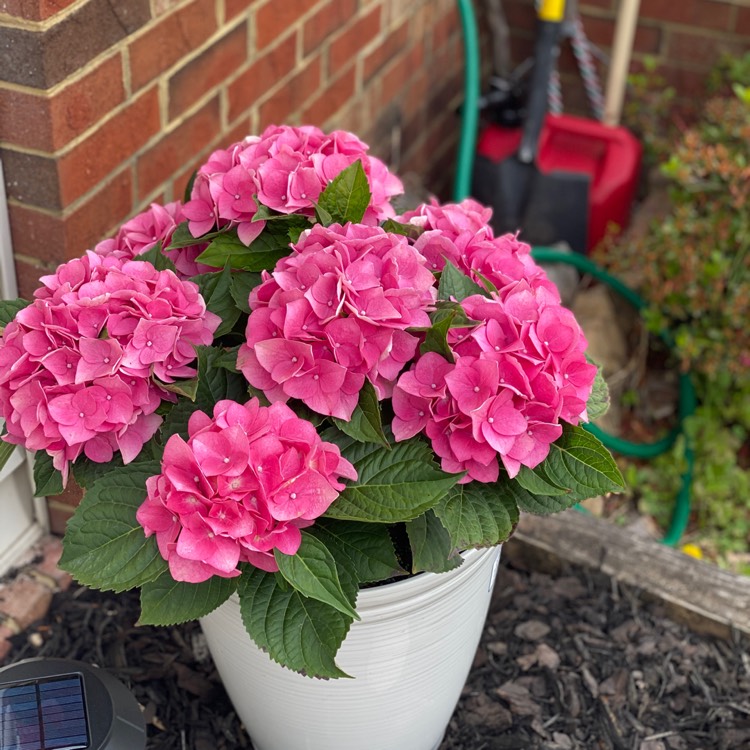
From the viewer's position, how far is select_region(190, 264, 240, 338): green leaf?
1.25 meters

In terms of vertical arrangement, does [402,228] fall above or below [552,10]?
above

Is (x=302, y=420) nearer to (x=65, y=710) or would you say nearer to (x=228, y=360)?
(x=228, y=360)

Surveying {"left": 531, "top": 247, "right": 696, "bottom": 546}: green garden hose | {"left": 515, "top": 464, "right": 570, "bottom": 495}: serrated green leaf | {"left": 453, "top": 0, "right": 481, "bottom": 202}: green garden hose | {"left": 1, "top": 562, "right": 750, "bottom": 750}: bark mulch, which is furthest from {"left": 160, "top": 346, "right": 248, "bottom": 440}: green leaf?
{"left": 453, "top": 0, "right": 481, "bottom": 202}: green garden hose

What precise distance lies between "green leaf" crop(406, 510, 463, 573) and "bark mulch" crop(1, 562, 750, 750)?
23.2 inches

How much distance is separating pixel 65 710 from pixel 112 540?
33 centimetres

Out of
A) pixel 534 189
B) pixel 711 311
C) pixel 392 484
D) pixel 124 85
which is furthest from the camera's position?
pixel 534 189

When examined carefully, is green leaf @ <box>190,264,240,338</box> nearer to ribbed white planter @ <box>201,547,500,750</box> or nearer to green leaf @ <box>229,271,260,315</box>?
green leaf @ <box>229,271,260,315</box>

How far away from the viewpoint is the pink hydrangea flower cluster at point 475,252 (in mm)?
1255

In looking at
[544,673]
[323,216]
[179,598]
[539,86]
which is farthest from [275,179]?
[539,86]

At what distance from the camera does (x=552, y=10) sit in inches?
108

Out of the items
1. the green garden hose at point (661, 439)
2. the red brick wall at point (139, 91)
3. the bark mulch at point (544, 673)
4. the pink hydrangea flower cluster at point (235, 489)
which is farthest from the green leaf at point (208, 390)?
the green garden hose at point (661, 439)

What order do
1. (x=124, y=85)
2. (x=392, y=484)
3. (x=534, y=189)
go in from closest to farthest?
1. (x=392, y=484)
2. (x=124, y=85)
3. (x=534, y=189)

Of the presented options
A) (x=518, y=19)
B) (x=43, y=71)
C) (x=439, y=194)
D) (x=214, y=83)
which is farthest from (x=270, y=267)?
(x=518, y=19)

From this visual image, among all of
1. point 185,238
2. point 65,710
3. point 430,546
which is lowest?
point 65,710
